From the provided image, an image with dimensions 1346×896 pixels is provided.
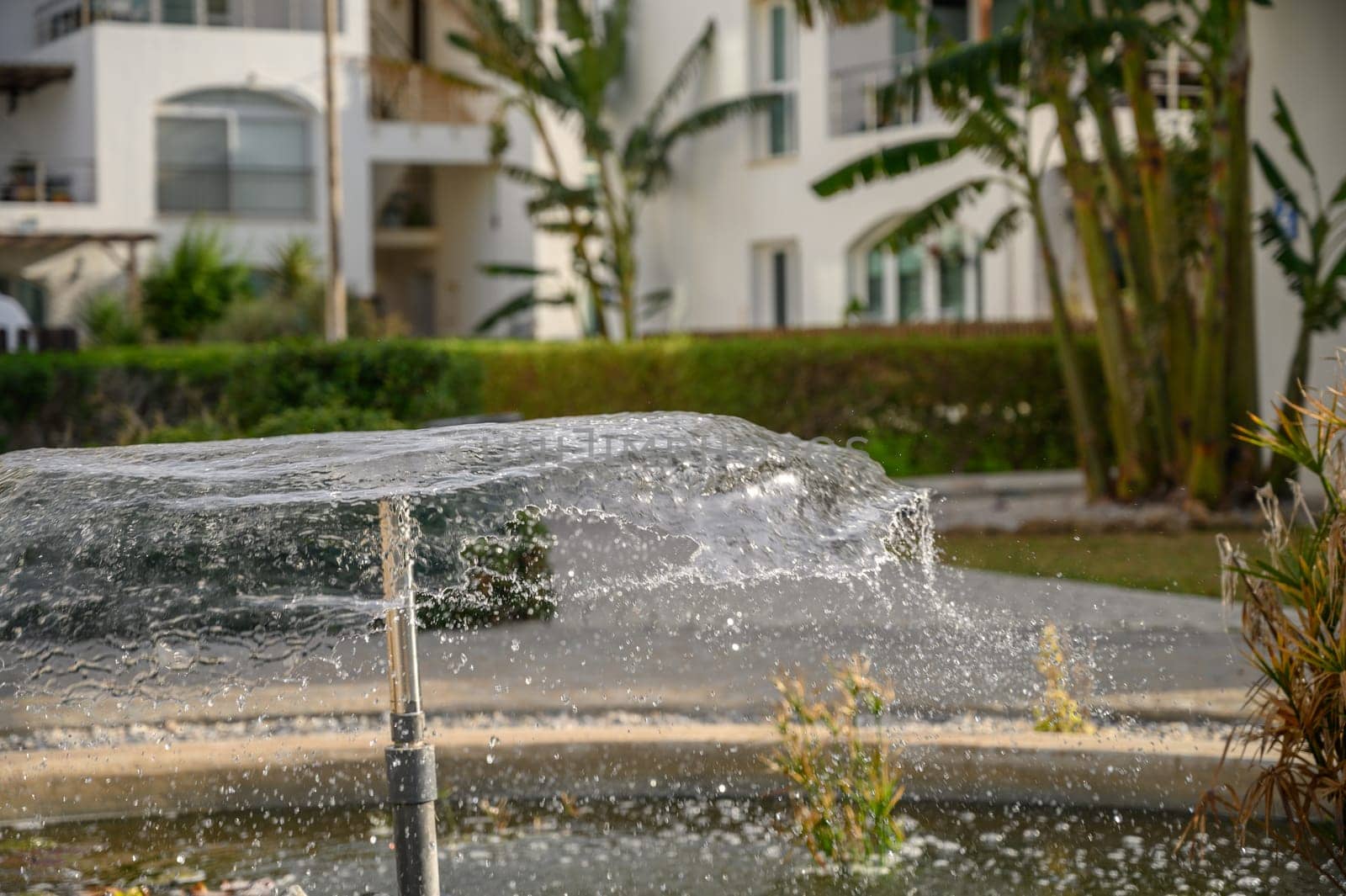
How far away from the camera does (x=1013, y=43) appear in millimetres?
13023

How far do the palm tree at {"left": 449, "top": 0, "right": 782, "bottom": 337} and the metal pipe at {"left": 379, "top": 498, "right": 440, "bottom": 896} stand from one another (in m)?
23.0

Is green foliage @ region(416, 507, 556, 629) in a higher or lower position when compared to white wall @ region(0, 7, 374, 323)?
lower

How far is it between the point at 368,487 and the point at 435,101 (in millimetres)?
31835

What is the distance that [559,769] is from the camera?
607cm

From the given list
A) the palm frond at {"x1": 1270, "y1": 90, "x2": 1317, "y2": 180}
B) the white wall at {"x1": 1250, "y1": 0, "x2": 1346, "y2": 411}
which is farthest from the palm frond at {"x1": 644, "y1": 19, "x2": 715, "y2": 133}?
the palm frond at {"x1": 1270, "y1": 90, "x2": 1317, "y2": 180}

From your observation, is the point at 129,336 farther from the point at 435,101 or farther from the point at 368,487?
the point at 368,487

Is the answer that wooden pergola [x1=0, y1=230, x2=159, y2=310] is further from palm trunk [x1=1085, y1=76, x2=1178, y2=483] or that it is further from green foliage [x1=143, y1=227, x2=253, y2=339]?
palm trunk [x1=1085, y1=76, x2=1178, y2=483]

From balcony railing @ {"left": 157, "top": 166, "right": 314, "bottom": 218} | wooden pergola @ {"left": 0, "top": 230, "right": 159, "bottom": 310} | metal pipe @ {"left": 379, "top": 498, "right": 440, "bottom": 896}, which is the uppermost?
balcony railing @ {"left": 157, "top": 166, "right": 314, "bottom": 218}

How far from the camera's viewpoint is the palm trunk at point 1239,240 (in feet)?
41.8

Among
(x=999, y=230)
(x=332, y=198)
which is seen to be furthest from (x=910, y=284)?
(x=999, y=230)

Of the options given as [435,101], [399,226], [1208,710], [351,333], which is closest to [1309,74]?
[1208,710]

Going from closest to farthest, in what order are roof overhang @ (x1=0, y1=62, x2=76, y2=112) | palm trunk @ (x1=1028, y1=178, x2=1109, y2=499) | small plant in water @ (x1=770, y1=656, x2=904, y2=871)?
small plant in water @ (x1=770, y1=656, x2=904, y2=871)
palm trunk @ (x1=1028, y1=178, x2=1109, y2=499)
roof overhang @ (x1=0, y1=62, x2=76, y2=112)

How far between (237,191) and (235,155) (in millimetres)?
706

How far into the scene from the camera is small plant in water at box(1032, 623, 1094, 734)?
240 inches
